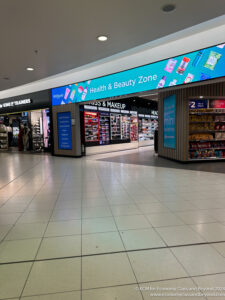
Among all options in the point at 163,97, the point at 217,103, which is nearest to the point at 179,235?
the point at 217,103

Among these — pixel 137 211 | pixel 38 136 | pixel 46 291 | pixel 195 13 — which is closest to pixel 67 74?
pixel 38 136

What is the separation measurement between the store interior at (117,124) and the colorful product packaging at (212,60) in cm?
545

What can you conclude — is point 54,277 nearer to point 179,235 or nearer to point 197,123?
point 179,235

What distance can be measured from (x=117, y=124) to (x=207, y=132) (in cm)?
531

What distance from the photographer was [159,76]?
18.7 feet

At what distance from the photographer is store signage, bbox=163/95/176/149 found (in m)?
6.95

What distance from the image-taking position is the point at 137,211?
282 centimetres

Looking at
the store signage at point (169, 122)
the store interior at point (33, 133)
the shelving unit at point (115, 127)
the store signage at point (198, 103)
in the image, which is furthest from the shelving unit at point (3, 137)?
the store signage at point (198, 103)

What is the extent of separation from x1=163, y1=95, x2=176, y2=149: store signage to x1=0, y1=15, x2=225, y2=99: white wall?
5.86 ft

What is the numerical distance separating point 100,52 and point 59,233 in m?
4.63

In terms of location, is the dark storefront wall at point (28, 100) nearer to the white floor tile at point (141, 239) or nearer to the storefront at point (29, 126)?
the storefront at point (29, 126)

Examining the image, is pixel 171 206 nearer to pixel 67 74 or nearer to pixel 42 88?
pixel 67 74

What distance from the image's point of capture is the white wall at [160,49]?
183 inches

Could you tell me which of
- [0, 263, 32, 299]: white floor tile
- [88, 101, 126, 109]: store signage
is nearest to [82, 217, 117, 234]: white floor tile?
[0, 263, 32, 299]: white floor tile
